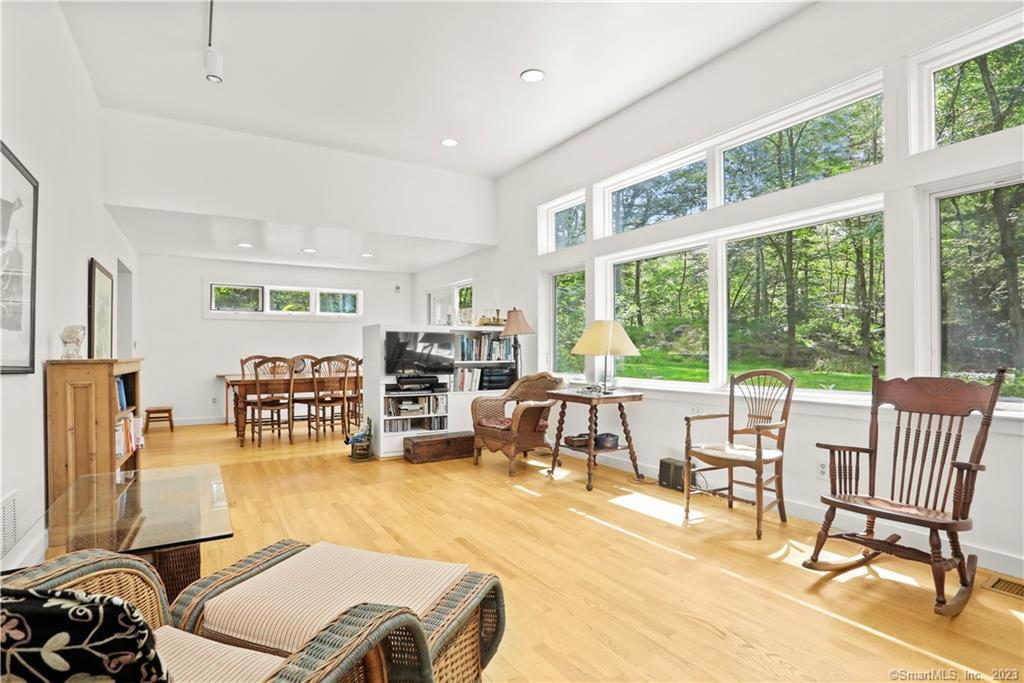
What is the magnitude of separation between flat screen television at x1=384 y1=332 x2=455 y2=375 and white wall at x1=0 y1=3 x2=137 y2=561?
246cm

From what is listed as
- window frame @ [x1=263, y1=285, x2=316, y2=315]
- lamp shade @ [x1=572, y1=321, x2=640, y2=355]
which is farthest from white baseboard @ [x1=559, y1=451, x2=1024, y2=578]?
window frame @ [x1=263, y1=285, x2=316, y2=315]

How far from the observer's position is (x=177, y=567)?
6.16 ft

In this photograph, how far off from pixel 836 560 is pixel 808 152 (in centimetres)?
256

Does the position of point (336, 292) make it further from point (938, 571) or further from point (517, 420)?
point (938, 571)

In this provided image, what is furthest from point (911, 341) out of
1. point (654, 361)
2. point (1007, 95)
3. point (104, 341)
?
point (104, 341)

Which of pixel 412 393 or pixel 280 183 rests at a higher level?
pixel 280 183

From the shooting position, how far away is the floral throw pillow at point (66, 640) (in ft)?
2.11

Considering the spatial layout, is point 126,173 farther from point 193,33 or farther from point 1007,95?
point 1007,95

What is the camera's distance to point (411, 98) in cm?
450

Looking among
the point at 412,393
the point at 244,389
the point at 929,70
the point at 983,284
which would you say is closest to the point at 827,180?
the point at 929,70

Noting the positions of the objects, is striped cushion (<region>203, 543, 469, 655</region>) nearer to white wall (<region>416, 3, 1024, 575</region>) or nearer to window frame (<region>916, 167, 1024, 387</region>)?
white wall (<region>416, 3, 1024, 575</region>)

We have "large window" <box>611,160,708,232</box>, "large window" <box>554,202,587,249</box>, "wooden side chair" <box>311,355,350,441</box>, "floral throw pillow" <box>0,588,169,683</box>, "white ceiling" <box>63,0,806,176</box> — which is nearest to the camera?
"floral throw pillow" <box>0,588,169,683</box>

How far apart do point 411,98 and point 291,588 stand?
13.4ft

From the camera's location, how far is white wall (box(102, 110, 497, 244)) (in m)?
4.74
